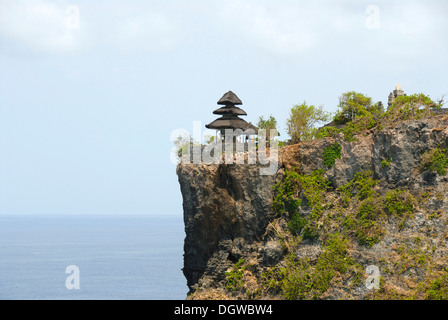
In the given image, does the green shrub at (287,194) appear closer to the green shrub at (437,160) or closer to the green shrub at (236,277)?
the green shrub at (236,277)

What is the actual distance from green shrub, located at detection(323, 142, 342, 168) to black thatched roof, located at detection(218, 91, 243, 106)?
8347 mm

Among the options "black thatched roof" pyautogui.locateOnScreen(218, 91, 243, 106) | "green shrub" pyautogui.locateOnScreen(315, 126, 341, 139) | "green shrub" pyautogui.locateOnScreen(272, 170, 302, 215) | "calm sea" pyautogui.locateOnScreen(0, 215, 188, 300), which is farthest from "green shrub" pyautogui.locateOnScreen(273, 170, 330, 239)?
→ "calm sea" pyautogui.locateOnScreen(0, 215, 188, 300)

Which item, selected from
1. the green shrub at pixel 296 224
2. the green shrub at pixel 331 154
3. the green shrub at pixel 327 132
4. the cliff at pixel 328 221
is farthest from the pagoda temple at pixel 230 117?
the green shrub at pixel 296 224

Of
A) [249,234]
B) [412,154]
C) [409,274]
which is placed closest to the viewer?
[409,274]

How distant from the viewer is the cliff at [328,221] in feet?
132

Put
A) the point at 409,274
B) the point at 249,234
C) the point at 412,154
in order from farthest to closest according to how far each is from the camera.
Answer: the point at 249,234 → the point at 412,154 → the point at 409,274

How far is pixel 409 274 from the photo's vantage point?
39.4 m

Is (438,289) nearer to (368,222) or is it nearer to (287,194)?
(368,222)

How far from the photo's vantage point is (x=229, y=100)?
49.4 meters

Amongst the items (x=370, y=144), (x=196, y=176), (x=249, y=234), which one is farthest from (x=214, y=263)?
(x=370, y=144)

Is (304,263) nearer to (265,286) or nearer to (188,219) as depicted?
(265,286)

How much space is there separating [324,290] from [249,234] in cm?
689

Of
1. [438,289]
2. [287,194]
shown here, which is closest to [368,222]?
[287,194]

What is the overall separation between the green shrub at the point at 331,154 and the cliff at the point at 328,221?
139 millimetres
